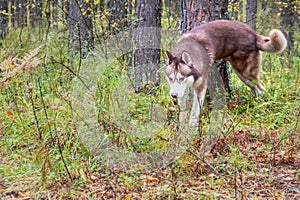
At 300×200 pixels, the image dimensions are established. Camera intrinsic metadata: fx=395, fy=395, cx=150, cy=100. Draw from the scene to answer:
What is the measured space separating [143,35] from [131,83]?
125 cm

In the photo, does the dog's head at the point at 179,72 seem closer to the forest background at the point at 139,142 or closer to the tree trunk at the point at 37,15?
the forest background at the point at 139,142

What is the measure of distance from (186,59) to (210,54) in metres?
0.53

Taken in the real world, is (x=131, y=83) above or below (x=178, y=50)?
below

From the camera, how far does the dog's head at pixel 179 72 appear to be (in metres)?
4.71

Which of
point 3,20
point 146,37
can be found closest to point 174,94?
point 146,37

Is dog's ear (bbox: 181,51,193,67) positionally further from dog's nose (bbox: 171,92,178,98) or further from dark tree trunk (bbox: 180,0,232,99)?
dark tree trunk (bbox: 180,0,232,99)

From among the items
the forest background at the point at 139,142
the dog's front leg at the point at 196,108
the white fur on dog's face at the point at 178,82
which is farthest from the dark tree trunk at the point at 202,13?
the white fur on dog's face at the point at 178,82

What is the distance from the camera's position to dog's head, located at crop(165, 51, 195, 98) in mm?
4707

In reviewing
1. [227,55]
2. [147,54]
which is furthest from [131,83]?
[227,55]

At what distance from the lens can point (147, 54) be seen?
666 cm

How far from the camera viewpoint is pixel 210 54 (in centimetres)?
509

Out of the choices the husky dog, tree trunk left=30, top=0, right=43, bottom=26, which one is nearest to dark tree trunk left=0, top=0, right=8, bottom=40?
tree trunk left=30, top=0, right=43, bottom=26

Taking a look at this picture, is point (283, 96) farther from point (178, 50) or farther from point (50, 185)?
point (50, 185)

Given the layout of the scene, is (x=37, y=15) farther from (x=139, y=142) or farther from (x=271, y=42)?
(x=139, y=142)
